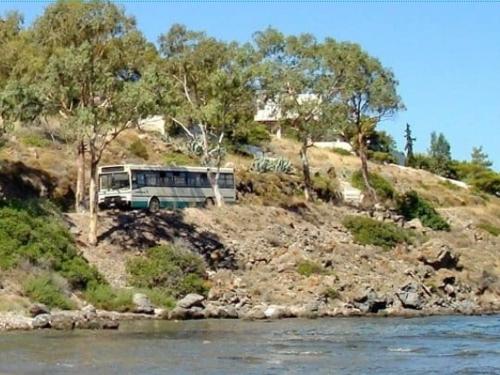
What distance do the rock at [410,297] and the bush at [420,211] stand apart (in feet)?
76.4

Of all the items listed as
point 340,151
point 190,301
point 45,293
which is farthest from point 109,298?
point 340,151

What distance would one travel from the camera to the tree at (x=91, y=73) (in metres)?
51.6

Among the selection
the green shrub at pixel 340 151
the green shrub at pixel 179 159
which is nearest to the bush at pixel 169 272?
the green shrub at pixel 179 159

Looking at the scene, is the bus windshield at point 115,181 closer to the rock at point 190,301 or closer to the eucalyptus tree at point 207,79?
the eucalyptus tree at point 207,79

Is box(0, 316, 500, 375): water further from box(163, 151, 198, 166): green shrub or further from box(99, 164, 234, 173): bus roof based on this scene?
box(163, 151, 198, 166): green shrub

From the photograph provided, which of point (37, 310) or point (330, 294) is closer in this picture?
point (37, 310)

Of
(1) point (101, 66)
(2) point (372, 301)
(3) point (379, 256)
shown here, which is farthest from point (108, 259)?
(3) point (379, 256)

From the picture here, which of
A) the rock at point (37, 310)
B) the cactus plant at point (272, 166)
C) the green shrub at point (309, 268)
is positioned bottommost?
the rock at point (37, 310)

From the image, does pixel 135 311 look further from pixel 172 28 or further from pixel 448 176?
pixel 448 176

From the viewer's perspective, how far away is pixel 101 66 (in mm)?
52594

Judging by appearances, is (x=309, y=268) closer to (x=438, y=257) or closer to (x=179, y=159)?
(x=438, y=257)

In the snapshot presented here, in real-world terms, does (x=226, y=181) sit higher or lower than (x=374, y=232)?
higher

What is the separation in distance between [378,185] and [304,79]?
14896 millimetres

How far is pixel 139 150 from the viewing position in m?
75.6
